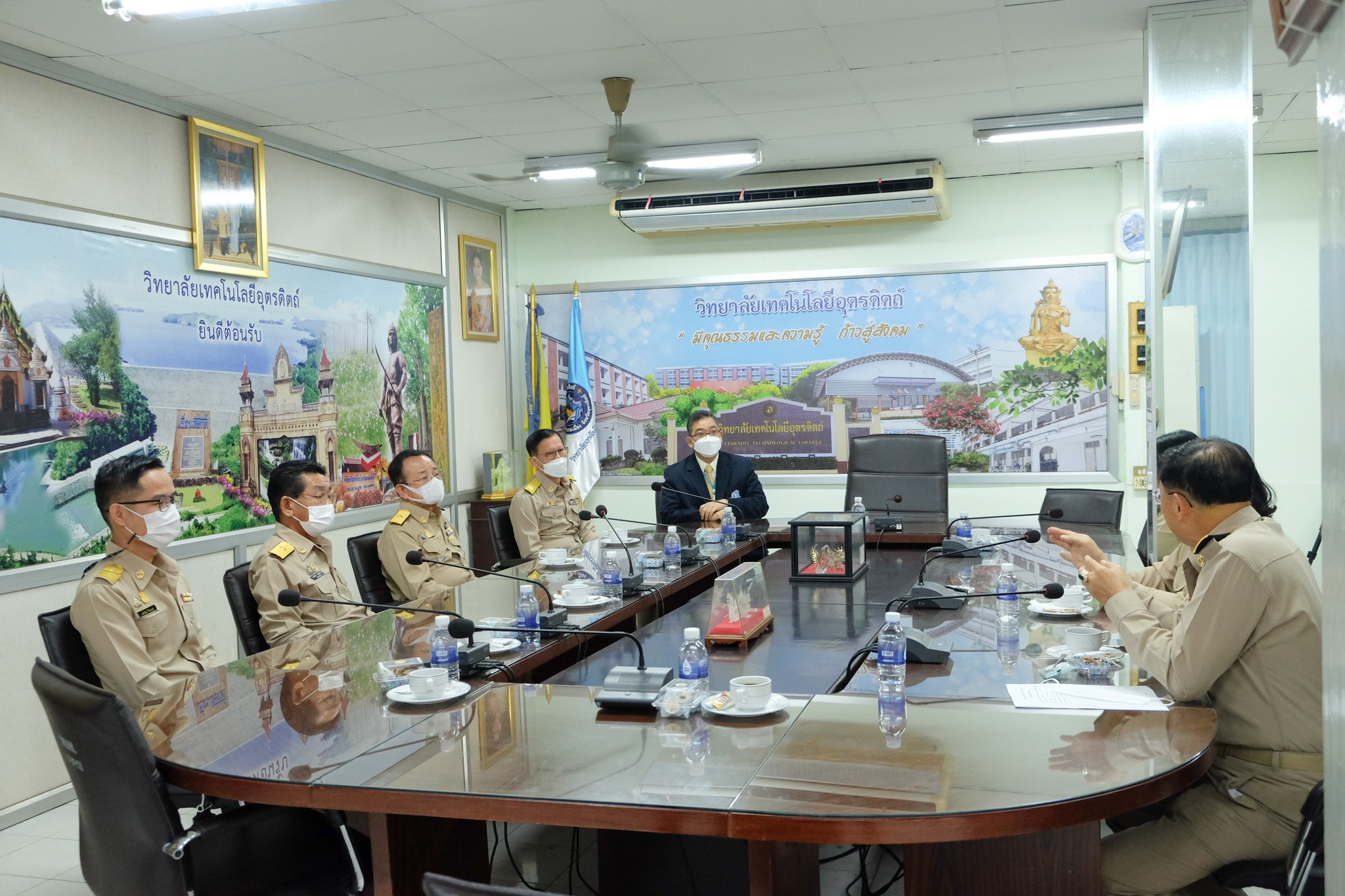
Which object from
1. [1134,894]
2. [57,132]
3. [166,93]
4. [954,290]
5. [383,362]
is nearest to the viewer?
[1134,894]

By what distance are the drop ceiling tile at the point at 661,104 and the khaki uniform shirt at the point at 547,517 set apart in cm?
182

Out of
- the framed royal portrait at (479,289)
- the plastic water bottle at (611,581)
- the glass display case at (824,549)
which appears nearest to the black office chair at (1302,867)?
the glass display case at (824,549)

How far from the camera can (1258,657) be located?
2172mm

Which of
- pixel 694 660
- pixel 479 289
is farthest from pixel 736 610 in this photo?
Result: pixel 479 289

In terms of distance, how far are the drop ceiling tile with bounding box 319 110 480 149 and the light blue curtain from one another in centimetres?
344

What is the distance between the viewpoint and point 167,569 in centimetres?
304

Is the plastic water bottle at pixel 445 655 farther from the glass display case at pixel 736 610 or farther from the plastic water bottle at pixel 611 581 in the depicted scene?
the plastic water bottle at pixel 611 581

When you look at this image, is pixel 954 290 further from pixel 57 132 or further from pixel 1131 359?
pixel 57 132

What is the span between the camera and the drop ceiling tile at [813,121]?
5.32 m

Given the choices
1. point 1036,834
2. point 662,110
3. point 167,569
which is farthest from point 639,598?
point 662,110

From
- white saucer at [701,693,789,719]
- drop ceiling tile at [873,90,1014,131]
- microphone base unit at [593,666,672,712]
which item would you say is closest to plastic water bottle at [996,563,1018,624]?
white saucer at [701,693,789,719]

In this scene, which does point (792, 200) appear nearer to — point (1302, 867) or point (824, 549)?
point (824, 549)

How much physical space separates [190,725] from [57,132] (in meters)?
2.92

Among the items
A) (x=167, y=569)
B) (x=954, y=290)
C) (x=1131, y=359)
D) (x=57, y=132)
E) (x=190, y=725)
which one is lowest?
(x=190, y=725)
